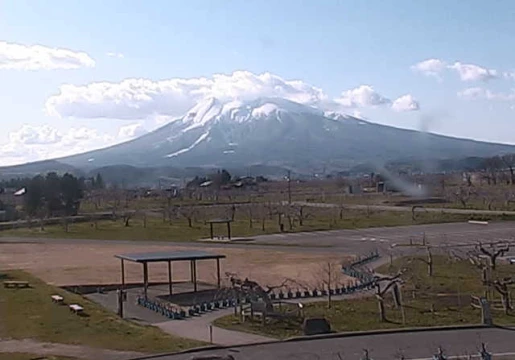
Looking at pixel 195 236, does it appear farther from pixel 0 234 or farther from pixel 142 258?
pixel 142 258

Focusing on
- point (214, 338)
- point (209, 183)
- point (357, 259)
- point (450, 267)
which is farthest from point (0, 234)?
point (209, 183)

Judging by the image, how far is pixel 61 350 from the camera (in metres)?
16.2

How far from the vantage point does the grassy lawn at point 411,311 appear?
58.6ft

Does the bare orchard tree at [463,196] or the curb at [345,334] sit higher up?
the bare orchard tree at [463,196]

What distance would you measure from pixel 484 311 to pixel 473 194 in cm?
5730

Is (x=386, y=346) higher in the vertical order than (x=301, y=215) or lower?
lower

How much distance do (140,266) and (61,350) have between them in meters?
17.9

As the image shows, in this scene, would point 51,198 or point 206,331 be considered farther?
point 51,198

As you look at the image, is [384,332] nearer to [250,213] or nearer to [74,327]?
[74,327]

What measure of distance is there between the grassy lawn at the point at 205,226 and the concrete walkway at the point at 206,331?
1056 inches

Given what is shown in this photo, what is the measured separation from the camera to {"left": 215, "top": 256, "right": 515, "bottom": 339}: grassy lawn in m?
17.9

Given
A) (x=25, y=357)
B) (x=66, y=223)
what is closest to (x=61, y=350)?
(x=25, y=357)

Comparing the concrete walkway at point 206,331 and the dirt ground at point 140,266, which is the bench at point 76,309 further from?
the dirt ground at point 140,266

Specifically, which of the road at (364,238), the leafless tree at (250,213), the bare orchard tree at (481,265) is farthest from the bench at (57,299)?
the leafless tree at (250,213)
